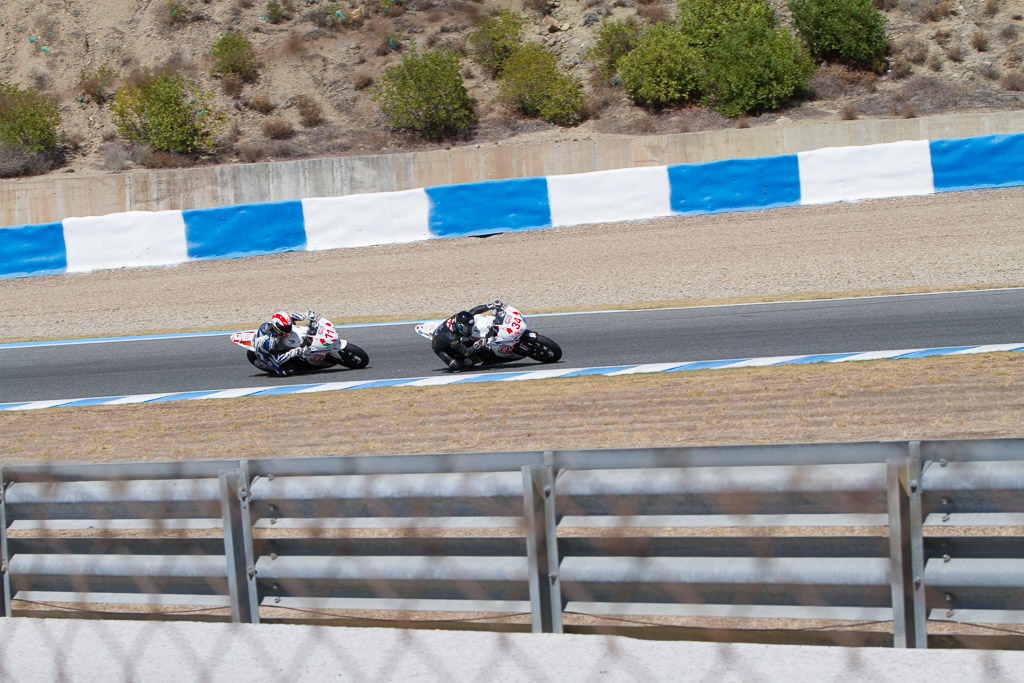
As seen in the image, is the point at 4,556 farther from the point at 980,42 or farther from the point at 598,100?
the point at 980,42

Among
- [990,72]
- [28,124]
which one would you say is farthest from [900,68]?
[28,124]

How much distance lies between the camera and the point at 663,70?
1193 inches

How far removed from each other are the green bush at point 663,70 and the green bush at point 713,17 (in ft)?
2.03

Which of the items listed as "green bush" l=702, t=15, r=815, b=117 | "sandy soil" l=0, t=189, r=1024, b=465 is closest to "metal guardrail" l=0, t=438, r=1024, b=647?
"sandy soil" l=0, t=189, r=1024, b=465

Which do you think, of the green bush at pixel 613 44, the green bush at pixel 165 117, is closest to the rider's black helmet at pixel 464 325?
the green bush at pixel 165 117

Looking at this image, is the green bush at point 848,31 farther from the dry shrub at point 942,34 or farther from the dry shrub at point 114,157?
the dry shrub at point 114,157

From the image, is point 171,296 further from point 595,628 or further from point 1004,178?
point 595,628

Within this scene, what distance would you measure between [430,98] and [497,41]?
3.97 m

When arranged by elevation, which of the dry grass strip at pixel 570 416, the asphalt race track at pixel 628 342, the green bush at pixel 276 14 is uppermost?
the green bush at pixel 276 14

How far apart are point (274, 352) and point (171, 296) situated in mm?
7914

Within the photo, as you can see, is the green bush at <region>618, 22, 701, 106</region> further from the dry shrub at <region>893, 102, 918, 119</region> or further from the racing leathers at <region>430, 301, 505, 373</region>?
the racing leathers at <region>430, 301, 505, 373</region>

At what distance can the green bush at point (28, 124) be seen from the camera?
30078mm

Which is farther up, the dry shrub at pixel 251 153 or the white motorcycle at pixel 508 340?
the dry shrub at pixel 251 153

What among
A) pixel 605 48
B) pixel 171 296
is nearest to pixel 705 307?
pixel 171 296
